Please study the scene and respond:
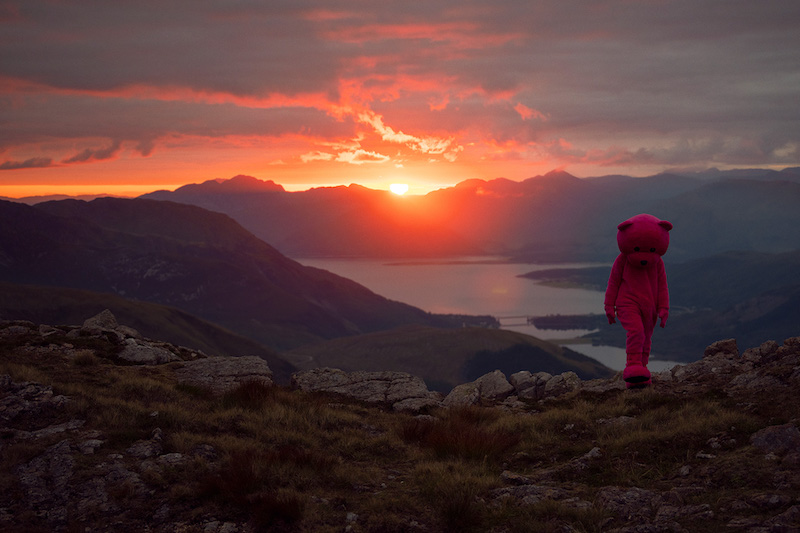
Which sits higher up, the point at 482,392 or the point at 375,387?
the point at 375,387

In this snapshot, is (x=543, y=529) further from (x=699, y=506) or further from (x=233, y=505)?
(x=233, y=505)

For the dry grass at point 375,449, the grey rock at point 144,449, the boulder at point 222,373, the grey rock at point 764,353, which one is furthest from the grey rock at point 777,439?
the boulder at point 222,373

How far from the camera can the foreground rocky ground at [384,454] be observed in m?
7.95

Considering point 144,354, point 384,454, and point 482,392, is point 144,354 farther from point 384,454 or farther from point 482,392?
point 482,392

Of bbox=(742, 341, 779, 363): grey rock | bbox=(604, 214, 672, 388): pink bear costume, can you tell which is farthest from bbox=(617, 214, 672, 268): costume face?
bbox=(742, 341, 779, 363): grey rock

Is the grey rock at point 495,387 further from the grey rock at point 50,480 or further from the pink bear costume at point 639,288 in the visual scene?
the grey rock at point 50,480

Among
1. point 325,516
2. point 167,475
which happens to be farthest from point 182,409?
point 325,516

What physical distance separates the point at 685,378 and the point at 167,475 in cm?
1286

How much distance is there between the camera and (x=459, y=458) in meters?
10.6

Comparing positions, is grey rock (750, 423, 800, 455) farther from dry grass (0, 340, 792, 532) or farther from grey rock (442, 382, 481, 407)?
grey rock (442, 382, 481, 407)

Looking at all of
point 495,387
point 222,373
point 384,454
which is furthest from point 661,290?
point 222,373

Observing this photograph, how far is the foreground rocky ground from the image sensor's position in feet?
26.1

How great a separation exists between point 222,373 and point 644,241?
1189 cm

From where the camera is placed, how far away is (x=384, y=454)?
11.3 metres
